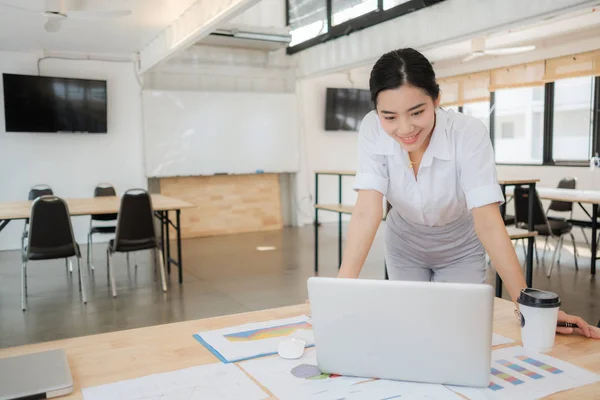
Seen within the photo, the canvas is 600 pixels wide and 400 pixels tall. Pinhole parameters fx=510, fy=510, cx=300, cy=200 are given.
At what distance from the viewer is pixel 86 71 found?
7004 mm

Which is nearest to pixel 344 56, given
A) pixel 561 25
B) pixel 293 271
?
pixel 561 25

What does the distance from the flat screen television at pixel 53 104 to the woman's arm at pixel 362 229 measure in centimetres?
626

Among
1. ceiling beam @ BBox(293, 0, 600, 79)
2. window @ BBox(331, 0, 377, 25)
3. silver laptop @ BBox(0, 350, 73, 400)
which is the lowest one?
silver laptop @ BBox(0, 350, 73, 400)

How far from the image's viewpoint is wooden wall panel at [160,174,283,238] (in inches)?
300

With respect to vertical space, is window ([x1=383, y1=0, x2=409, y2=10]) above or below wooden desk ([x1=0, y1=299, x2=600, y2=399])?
above

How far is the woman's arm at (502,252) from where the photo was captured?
4.10 feet

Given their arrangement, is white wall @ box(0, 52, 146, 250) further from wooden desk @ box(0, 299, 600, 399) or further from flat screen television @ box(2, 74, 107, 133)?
wooden desk @ box(0, 299, 600, 399)

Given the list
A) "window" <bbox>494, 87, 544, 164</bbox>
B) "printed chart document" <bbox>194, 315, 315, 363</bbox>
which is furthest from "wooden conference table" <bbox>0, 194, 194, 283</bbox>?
"window" <bbox>494, 87, 544, 164</bbox>

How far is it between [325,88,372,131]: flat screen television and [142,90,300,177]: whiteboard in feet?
2.29

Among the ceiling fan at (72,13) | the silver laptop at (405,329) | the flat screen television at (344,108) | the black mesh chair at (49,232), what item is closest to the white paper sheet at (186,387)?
the silver laptop at (405,329)

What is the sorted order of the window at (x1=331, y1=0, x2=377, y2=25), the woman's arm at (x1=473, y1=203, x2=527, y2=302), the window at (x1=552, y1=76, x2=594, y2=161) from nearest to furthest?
the woman's arm at (x1=473, y1=203, x2=527, y2=302) < the window at (x1=331, y1=0, x2=377, y2=25) < the window at (x1=552, y1=76, x2=594, y2=161)

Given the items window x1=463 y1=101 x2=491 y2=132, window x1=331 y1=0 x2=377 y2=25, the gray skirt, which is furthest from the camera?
window x1=463 y1=101 x2=491 y2=132

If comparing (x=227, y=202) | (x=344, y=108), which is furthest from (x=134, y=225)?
(x=344, y=108)

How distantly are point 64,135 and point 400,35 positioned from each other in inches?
180
